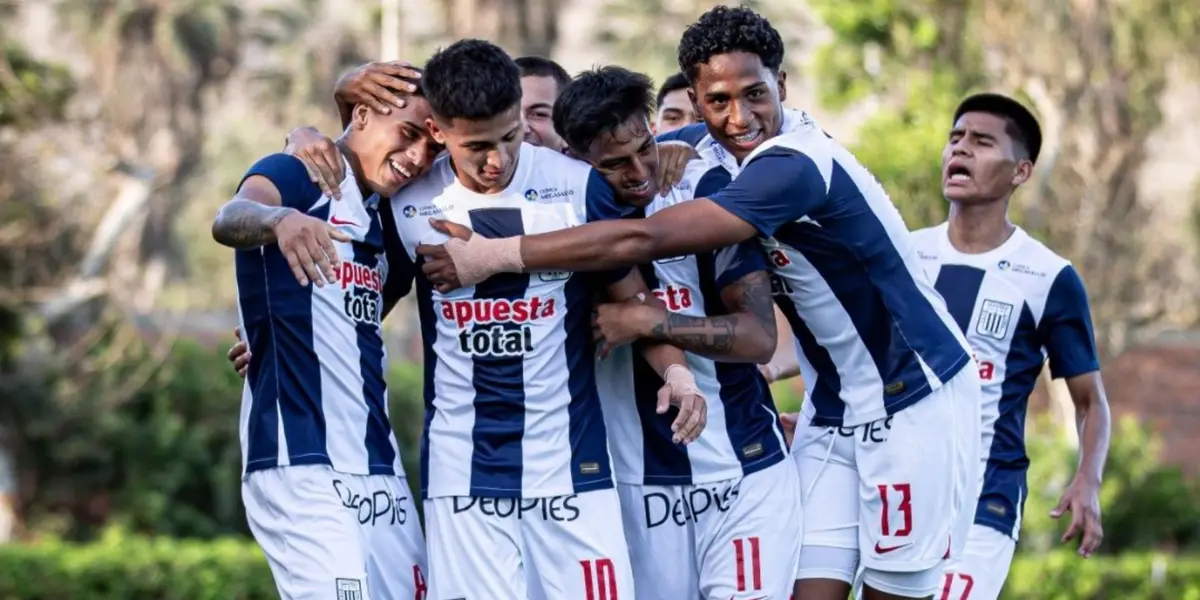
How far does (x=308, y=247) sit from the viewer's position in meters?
5.64

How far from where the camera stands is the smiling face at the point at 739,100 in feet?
21.1

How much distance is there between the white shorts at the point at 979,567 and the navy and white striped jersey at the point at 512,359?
2313 mm

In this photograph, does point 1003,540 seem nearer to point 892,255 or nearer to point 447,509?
point 892,255

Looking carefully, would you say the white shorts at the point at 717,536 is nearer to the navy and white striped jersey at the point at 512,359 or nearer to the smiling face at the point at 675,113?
the navy and white striped jersey at the point at 512,359

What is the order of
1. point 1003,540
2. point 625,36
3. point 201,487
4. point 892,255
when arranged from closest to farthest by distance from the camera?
1. point 892,255
2. point 1003,540
3. point 201,487
4. point 625,36

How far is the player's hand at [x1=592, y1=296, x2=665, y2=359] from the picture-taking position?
6.25m

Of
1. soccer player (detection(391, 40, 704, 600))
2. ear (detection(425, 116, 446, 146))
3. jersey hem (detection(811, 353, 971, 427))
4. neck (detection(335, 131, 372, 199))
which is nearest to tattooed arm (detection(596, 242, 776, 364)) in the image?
soccer player (detection(391, 40, 704, 600))

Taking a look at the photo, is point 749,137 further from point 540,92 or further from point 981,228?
point 981,228

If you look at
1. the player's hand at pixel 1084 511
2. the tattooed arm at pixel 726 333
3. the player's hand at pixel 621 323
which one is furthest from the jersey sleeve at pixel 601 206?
the player's hand at pixel 1084 511

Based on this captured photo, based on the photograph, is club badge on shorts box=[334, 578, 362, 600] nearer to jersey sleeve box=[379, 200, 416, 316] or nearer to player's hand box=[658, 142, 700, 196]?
jersey sleeve box=[379, 200, 416, 316]

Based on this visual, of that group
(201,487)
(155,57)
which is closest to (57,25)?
(155,57)

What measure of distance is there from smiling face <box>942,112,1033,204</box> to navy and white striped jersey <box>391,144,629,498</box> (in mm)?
2438

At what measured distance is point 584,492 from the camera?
6270 millimetres

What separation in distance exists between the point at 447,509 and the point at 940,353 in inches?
79.0
